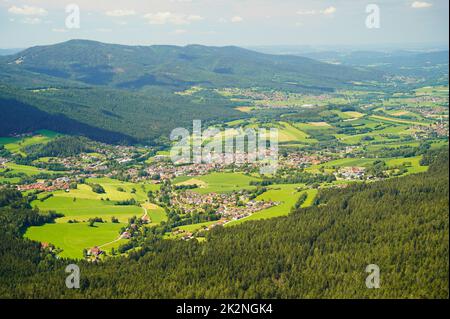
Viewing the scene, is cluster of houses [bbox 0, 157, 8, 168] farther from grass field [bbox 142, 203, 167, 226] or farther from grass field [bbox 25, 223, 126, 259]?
grass field [bbox 25, 223, 126, 259]

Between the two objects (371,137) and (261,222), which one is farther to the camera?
(371,137)

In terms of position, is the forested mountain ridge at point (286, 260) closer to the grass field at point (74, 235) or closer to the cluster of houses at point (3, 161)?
the grass field at point (74, 235)

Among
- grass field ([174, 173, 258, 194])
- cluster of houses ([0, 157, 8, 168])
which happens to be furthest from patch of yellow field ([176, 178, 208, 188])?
cluster of houses ([0, 157, 8, 168])

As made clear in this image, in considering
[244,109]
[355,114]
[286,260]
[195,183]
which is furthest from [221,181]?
[244,109]

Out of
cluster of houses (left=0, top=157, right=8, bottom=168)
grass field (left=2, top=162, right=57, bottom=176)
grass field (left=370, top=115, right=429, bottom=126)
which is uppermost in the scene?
grass field (left=370, top=115, right=429, bottom=126)

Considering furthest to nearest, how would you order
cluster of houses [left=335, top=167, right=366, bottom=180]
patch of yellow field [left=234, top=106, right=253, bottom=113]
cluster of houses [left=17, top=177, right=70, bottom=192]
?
patch of yellow field [left=234, top=106, right=253, bottom=113] → cluster of houses [left=335, top=167, right=366, bottom=180] → cluster of houses [left=17, top=177, right=70, bottom=192]

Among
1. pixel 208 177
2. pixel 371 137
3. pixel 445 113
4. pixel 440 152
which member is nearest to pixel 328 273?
pixel 208 177

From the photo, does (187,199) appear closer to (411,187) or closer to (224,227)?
(224,227)
